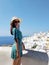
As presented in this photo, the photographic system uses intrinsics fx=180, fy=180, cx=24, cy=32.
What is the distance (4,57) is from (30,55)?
60cm

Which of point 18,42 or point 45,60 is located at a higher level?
point 18,42

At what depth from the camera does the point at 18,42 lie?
2.77 meters

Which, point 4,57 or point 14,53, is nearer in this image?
point 14,53

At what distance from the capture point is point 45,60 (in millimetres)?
2967

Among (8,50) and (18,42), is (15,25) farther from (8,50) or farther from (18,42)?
(8,50)

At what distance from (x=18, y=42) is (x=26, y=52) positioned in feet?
1.26

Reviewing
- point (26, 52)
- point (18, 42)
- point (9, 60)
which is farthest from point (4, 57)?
point (18, 42)

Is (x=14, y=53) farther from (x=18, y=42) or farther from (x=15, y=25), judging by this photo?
(x=15, y=25)

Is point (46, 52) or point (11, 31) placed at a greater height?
point (11, 31)

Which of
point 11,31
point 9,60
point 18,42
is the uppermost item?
point 11,31

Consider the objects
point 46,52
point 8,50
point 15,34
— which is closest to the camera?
point 15,34

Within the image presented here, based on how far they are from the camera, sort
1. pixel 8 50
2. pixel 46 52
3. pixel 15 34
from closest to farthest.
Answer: pixel 15 34 → pixel 46 52 → pixel 8 50

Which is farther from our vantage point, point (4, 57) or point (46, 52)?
point (4, 57)

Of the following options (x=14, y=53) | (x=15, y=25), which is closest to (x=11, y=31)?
(x=15, y=25)
